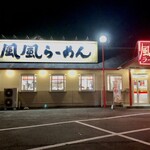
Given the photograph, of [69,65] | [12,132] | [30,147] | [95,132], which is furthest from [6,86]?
[30,147]

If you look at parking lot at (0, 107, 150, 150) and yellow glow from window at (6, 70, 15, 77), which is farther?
yellow glow from window at (6, 70, 15, 77)

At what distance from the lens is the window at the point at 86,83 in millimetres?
20297

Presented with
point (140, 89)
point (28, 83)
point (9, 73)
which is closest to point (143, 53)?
point (140, 89)

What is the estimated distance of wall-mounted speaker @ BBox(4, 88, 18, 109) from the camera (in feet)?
62.5

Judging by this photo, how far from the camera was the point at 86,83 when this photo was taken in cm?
2038

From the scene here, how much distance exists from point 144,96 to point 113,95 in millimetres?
3043

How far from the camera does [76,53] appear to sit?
20.3m

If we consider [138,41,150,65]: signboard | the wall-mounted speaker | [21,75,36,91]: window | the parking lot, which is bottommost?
the parking lot

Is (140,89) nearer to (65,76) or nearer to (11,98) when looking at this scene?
(65,76)

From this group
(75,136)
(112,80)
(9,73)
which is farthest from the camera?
(112,80)

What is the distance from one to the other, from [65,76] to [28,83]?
2.88 metres

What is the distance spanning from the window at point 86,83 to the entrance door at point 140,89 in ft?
11.1

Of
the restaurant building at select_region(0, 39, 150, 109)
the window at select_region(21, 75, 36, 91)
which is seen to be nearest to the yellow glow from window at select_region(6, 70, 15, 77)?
the restaurant building at select_region(0, 39, 150, 109)

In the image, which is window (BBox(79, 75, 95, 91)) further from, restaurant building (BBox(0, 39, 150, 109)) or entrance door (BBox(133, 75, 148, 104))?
entrance door (BBox(133, 75, 148, 104))
